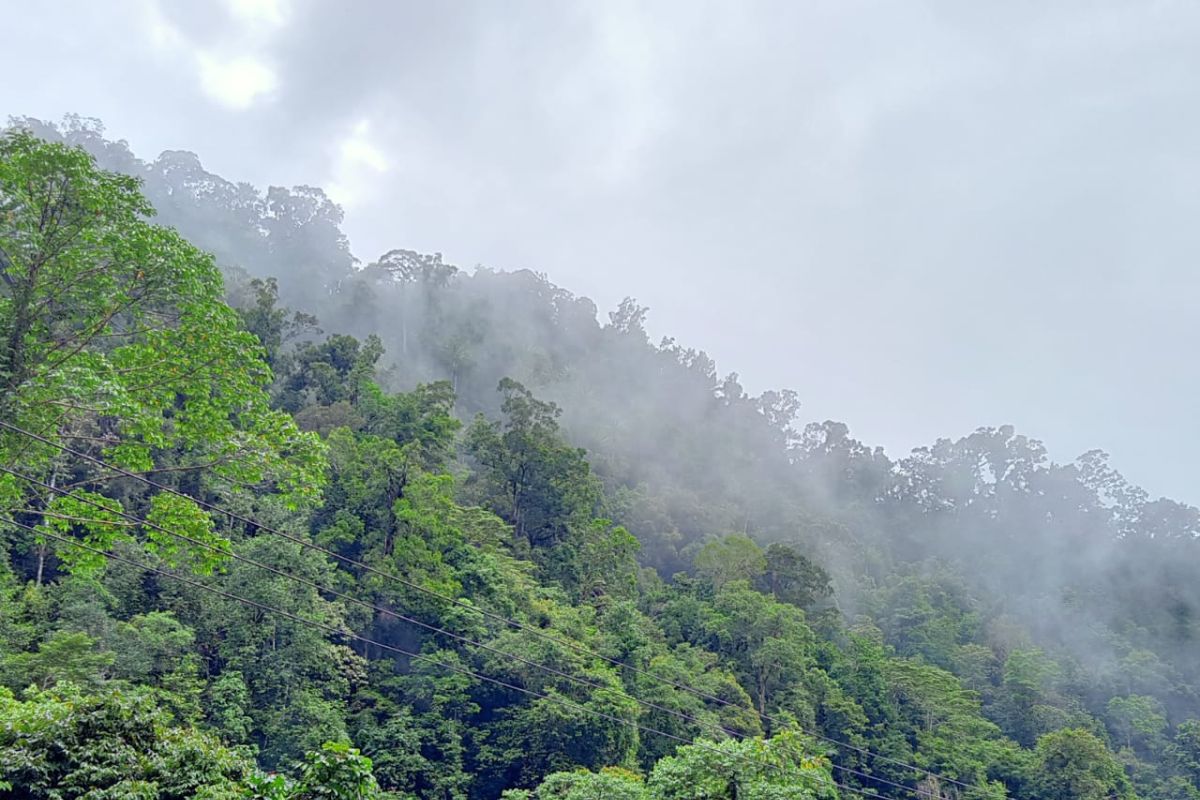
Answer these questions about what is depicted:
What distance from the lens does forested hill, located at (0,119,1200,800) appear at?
377 inches

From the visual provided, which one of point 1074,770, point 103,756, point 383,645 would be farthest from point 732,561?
point 103,756

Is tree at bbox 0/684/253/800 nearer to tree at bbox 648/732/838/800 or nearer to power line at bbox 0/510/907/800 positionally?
power line at bbox 0/510/907/800

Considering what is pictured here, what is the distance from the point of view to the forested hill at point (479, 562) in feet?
31.4

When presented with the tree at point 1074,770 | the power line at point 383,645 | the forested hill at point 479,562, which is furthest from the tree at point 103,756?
the tree at point 1074,770

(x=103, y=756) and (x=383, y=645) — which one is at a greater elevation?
(x=383, y=645)

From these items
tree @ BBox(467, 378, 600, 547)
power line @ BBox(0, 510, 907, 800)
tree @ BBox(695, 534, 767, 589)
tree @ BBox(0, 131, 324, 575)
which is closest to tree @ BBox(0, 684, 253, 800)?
power line @ BBox(0, 510, 907, 800)

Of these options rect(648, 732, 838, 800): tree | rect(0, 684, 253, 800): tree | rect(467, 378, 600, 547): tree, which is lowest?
rect(648, 732, 838, 800): tree

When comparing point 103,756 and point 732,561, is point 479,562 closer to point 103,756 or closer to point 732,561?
point 732,561

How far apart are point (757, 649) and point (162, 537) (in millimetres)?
25338

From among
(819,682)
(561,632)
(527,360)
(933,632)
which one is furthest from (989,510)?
(561,632)

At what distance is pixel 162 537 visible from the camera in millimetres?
9422

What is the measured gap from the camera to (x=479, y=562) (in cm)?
2677

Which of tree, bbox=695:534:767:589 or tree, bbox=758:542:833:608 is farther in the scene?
tree, bbox=758:542:833:608

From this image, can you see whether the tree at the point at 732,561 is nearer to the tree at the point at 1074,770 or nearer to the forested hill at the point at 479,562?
the forested hill at the point at 479,562
